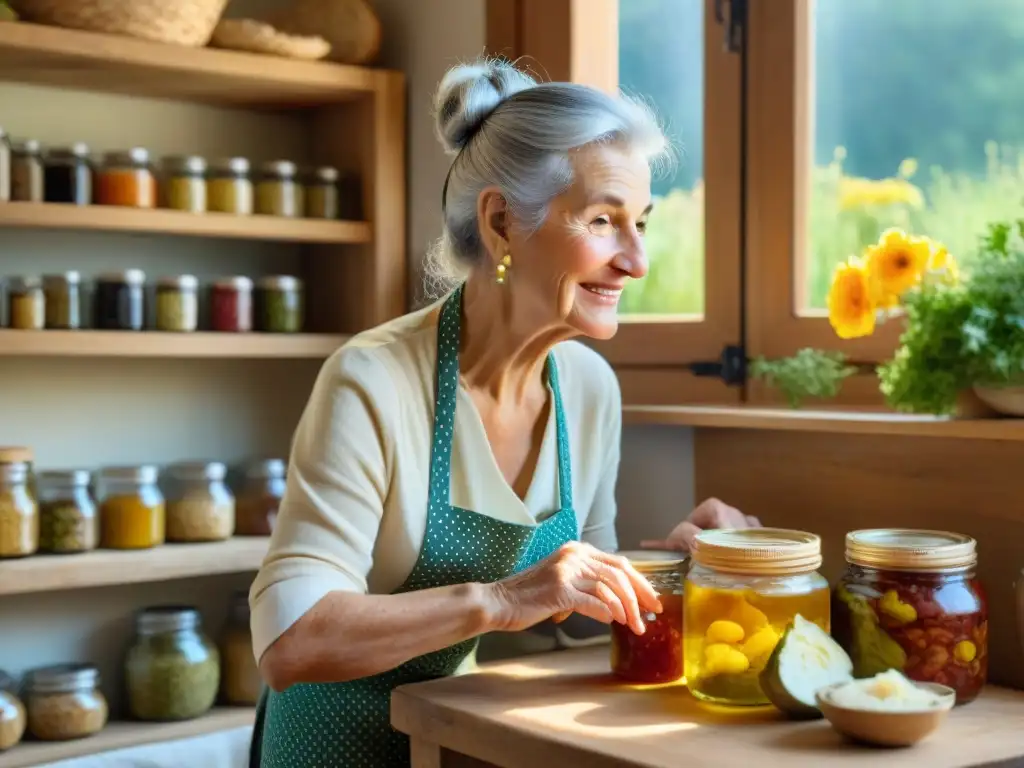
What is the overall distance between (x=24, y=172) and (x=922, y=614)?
1684mm

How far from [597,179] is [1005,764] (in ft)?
2.51

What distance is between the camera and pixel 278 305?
2.60m

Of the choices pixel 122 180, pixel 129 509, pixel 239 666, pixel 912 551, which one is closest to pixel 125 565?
pixel 129 509

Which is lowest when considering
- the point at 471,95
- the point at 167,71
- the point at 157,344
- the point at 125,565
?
the point at 125,565

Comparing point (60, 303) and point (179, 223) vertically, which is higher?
point (179, 223)

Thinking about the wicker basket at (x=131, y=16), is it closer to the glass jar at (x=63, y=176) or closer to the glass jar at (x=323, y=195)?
the glass jar at (x=63, y=176)

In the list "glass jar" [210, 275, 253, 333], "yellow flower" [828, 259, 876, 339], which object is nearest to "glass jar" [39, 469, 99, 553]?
"glass jar" [210, 275, 253, 333]

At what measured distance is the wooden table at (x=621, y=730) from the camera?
123cm

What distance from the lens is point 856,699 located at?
126 centimetres

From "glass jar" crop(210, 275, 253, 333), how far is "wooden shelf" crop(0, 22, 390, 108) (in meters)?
0.37

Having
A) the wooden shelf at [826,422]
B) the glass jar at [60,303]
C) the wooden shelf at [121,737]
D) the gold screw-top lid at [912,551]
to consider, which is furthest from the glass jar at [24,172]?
the gold screw-top lid at [912,551]

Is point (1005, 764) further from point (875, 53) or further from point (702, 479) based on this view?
point (875, 53)

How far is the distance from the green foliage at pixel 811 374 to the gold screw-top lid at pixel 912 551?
45 centimetres

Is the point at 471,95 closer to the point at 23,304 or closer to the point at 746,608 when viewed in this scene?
the point at 746,608
